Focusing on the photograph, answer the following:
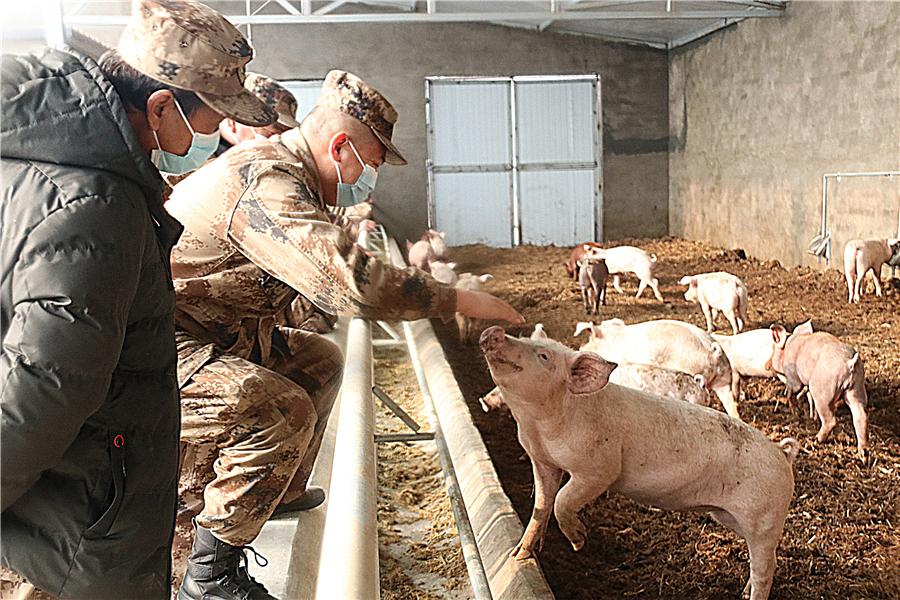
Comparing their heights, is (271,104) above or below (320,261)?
above

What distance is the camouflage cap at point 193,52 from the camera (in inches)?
85.6

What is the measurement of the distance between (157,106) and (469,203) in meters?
17.3

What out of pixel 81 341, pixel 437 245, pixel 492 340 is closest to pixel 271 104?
pixel 492 340

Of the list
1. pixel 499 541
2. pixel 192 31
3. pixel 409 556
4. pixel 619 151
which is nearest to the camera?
pixel 192 31

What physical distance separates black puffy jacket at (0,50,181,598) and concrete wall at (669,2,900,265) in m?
10.4

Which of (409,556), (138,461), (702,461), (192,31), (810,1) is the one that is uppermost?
(810,1)

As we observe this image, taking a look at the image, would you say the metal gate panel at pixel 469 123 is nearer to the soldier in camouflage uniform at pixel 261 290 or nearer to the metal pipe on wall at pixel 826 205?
the metal pipe on wall at pixel 826 205

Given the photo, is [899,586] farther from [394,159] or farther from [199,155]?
[199,155]

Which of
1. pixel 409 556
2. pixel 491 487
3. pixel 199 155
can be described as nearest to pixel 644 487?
pixel 491 487

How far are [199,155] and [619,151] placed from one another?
17540 millimetres

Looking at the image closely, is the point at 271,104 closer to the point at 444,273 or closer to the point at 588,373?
the point at 588,373

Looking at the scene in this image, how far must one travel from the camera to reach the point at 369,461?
4133 mm

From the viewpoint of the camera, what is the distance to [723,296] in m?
8.13

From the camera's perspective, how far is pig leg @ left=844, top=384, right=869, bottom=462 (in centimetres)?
495
